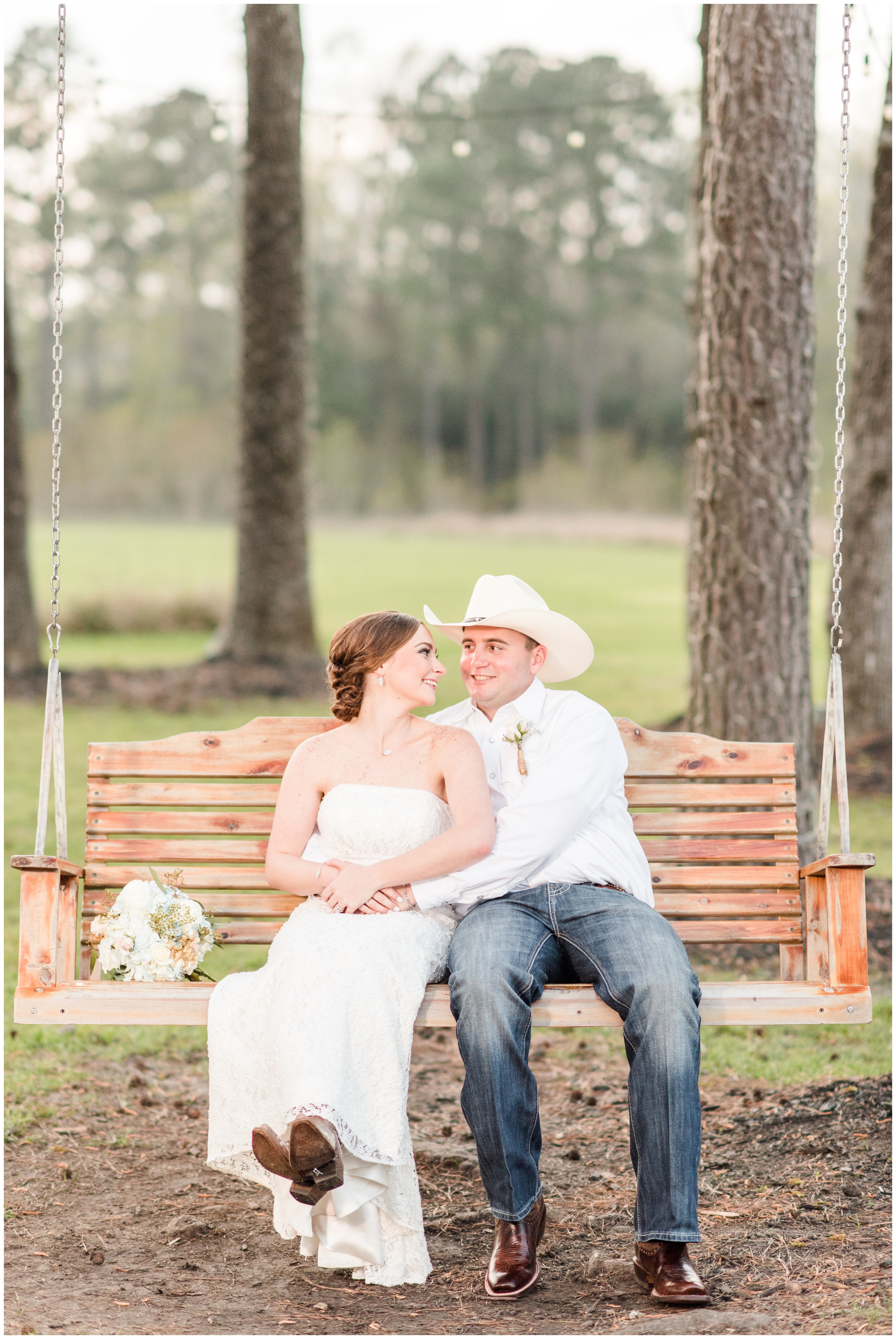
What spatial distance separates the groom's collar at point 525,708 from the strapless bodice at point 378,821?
0.31 m

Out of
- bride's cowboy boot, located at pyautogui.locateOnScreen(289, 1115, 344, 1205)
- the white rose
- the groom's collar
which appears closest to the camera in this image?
bride's cowboy boot, located at pyautogui.locateOnScreen(289, 1115, 344, 1205)

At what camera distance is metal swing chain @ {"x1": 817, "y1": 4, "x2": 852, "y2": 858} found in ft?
11.0

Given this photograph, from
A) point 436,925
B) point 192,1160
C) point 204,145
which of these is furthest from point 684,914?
point 204,145

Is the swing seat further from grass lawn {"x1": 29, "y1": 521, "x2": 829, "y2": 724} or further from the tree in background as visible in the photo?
the tree in background

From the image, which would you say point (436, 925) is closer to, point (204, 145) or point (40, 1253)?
point (40, 1253)

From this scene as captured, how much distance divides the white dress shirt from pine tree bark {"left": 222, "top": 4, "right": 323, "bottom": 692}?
6804mm

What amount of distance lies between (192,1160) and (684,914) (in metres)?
1.63

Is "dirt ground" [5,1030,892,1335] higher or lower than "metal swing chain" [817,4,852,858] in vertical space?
→ lower

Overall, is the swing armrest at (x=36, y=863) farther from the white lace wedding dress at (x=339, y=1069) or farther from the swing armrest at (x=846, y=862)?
the swing armrest at (x=846, y=862)

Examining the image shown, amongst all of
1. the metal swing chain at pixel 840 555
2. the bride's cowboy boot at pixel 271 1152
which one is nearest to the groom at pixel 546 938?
the bride's cowboy boot at pixel 271 1152

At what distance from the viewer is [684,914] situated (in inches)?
150

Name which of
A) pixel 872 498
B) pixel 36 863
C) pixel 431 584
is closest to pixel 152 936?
pixel 36 863

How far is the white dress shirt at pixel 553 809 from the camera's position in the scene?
3375 millimetres

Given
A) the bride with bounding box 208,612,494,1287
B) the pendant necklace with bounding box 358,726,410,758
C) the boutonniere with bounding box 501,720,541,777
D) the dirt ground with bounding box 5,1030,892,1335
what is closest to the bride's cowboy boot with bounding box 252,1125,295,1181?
the bride with bounding box 208,612,494,1287
